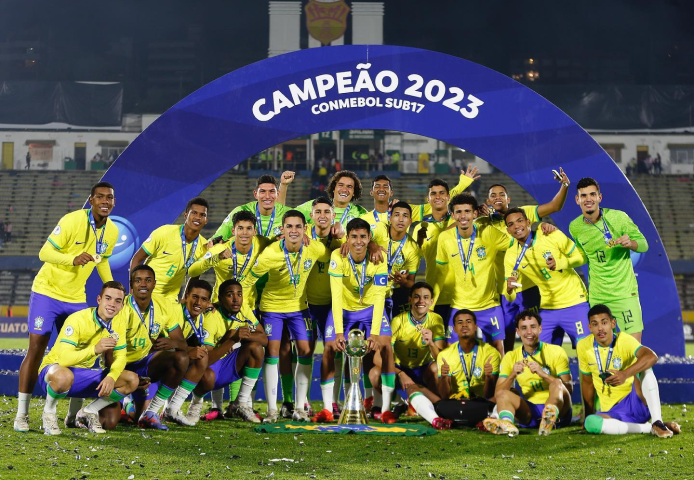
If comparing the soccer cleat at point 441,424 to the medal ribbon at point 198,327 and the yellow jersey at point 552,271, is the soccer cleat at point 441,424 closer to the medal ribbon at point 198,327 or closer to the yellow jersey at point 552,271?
the yellow jersey at point 552,271

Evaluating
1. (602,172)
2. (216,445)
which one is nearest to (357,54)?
(602,172)

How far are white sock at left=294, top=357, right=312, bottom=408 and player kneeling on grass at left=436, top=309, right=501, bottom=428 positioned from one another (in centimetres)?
108

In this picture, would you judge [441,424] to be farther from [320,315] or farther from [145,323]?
[145,323]

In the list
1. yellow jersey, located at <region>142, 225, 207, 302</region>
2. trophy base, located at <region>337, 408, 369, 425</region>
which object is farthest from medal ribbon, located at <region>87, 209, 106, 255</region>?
trophy base, located at <region>337, 408, 369, 425</region>

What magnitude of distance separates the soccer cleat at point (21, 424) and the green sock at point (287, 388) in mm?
2222

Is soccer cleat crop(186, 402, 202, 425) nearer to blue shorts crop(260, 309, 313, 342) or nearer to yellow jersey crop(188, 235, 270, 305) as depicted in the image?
blue shorts crop(260, 309, 313, 342)

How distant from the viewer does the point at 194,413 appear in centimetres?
662

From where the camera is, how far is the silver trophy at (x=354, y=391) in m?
6.37

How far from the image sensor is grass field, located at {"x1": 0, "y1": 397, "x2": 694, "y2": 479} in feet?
14.6

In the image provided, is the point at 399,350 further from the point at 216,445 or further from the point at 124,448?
the point at 124,448

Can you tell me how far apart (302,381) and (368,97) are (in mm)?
2774

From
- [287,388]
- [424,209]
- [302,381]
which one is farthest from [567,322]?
[287,388]

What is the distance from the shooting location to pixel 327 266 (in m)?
7.23

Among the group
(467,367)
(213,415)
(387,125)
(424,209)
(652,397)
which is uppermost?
(387,125)
